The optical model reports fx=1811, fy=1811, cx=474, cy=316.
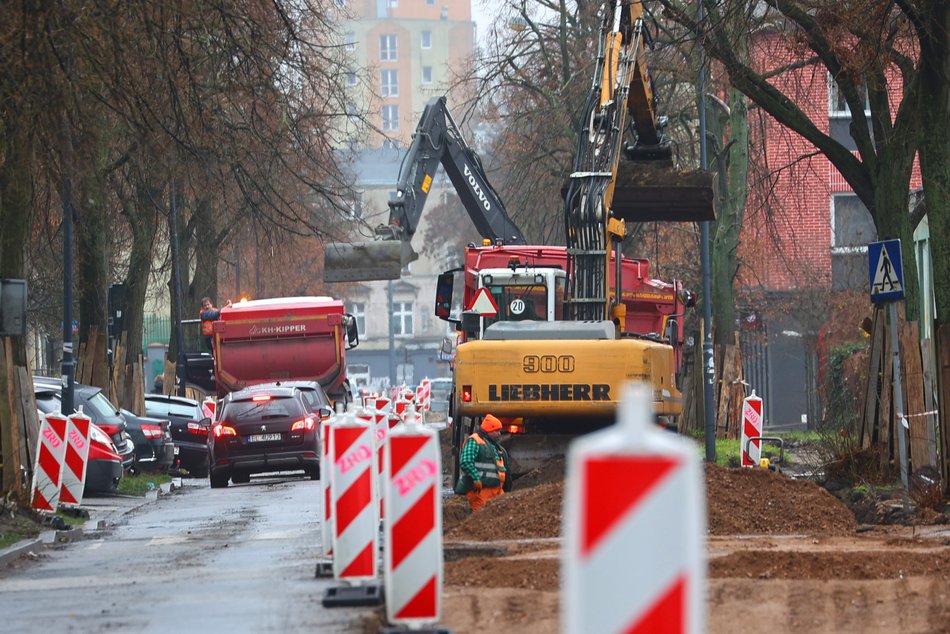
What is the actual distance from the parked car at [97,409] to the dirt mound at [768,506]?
1140 centimetres

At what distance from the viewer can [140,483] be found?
27.1 meters

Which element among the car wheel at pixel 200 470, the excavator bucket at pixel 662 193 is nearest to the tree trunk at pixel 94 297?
the car wheel at pixel 200 470

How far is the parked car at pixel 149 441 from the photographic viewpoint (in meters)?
29.6

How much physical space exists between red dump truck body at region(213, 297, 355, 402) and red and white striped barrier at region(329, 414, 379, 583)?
26.5 m

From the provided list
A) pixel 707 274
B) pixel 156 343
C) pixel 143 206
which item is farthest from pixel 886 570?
pixel 156 343

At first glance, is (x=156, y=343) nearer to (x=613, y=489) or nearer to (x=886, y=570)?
(x=886, y=570)

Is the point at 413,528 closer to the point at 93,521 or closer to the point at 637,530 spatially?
the point at 637,530

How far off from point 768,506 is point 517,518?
2418 mm

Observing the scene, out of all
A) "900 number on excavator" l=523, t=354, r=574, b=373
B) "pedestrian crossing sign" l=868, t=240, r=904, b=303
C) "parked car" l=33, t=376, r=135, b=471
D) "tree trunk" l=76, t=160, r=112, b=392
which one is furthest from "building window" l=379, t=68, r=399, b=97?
"pedestrian crossing sign" l=868, t=240, r=904, b=303

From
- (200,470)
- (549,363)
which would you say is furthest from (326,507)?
(200,470)

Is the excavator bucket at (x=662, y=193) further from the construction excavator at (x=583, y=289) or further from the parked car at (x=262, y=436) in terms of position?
the parked car at (x=262, y=436)

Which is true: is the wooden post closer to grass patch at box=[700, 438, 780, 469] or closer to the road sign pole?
the road sign pole

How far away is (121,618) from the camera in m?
10.2

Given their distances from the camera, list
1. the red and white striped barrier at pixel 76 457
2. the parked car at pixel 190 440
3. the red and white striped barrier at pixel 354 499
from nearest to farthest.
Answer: the red and white striped barrier at pixel 354 499 < the red and white striped barrier at pixel 76 457 < the parked car at pixel 190 440
